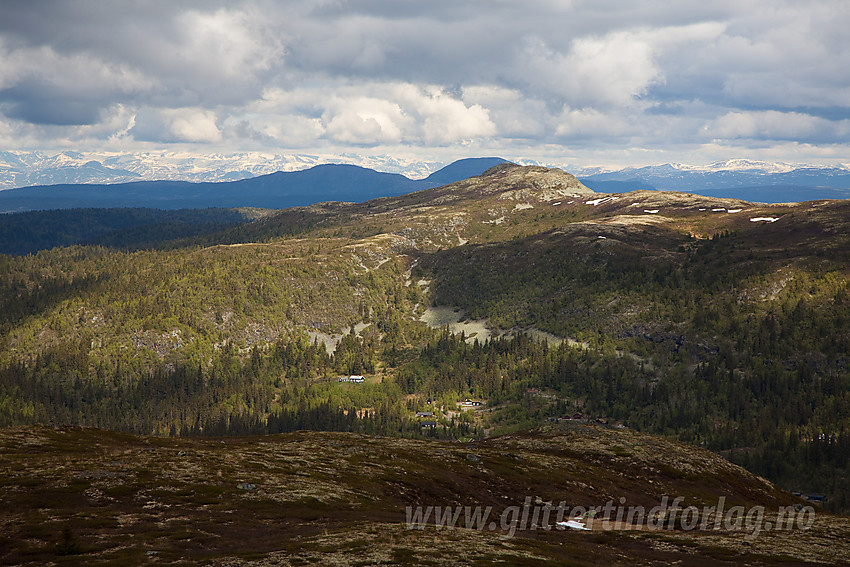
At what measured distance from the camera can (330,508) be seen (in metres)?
66.8

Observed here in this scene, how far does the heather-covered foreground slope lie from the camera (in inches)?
1946

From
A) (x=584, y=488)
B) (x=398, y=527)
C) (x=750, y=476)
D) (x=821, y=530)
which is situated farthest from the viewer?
(x=750, y=476)

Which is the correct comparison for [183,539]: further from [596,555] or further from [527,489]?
[527,489]

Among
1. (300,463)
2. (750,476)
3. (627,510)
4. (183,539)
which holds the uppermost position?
(183,539)

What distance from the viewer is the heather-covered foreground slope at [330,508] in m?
Answer: 49.4

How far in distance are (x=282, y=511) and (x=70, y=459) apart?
103 feet

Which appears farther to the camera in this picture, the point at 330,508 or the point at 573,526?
the point at 573,526

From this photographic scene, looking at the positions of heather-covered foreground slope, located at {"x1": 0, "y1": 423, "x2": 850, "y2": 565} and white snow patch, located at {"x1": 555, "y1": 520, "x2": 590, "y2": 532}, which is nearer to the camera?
heather-covered foreground slope, located at {"x1": 0, "y1": 423, "x2": 850, "y2": 565}

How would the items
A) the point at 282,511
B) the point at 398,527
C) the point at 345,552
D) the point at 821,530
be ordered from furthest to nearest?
the point at 821,530 → the point at 282,511 → the point at 398,527 → the point at 345,552

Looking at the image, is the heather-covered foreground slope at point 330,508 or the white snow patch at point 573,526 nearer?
the heather-covered foreground slope at point 330,508

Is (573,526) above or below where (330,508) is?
below

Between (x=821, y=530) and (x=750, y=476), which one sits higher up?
(x=821, y=530)

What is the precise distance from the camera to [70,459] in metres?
75.2

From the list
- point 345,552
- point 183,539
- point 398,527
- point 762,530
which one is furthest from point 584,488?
point 183,539
